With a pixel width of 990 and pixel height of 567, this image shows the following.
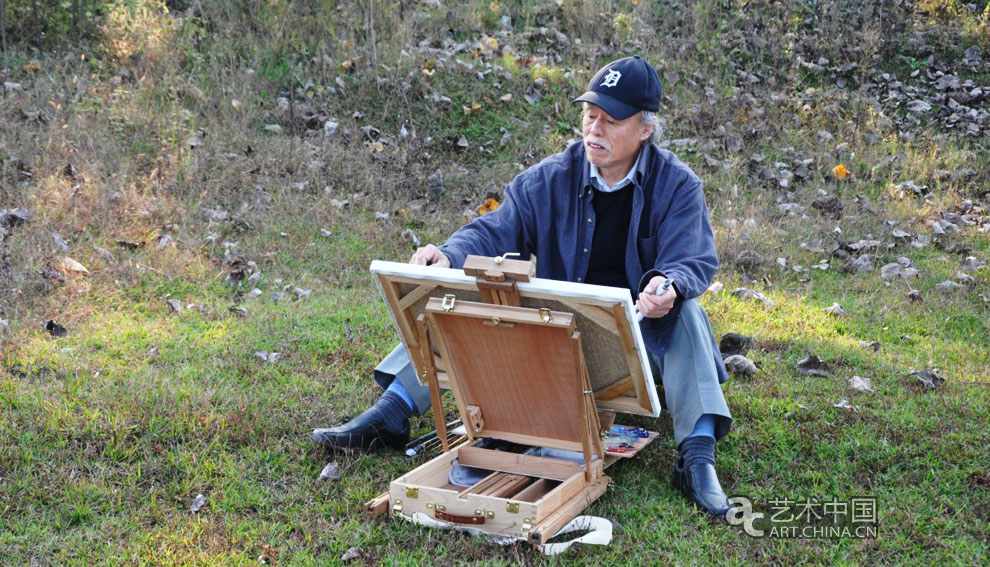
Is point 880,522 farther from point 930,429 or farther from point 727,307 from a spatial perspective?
point 727,307

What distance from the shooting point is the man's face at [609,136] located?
402cm

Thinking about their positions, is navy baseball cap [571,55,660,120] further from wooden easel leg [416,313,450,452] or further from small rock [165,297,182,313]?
small rock [165,297,182,313]

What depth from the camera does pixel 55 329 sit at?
211 inches

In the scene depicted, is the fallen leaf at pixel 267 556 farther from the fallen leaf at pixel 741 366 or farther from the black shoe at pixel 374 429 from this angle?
the fallen leaf at pixel 741 366

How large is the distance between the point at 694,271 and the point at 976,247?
4.32 m

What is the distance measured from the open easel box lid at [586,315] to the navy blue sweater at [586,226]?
15.2 inches

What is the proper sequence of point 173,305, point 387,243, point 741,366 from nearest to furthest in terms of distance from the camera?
point 741,366, point 173,305, point 387,243

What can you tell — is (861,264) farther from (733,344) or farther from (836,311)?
(733,344)

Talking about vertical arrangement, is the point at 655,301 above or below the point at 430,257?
below

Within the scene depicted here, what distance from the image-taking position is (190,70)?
8992mm

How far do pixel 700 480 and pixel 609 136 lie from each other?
1.43 m

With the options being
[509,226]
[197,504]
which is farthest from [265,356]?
[509,226]

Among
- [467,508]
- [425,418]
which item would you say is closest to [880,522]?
[467,508]

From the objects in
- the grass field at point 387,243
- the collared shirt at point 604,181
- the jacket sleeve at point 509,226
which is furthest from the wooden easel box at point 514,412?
the collared shirt at point 604,181
